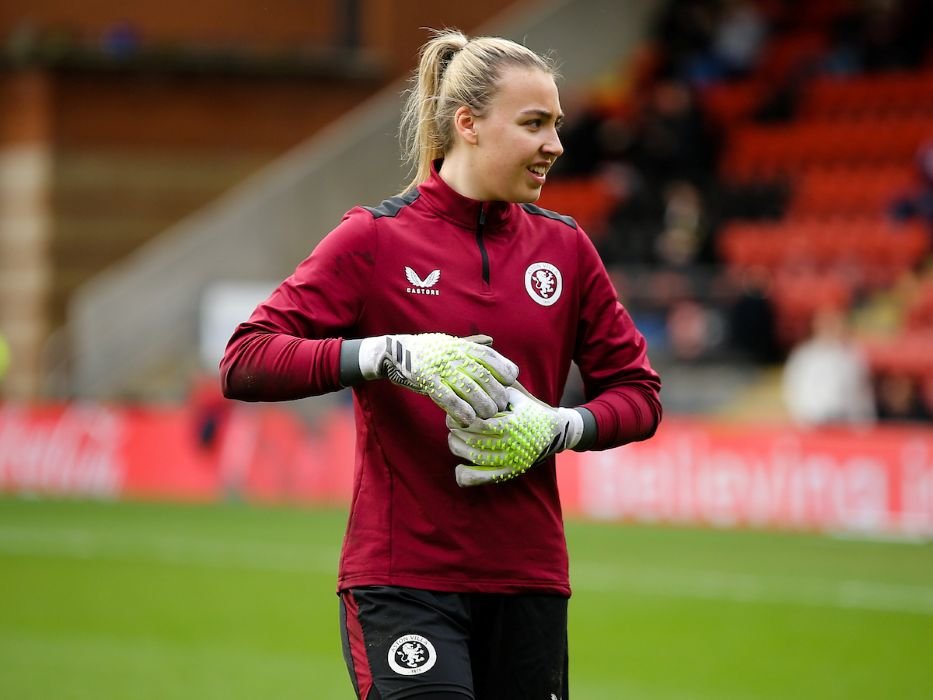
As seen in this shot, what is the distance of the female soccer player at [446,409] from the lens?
3652 millimetres

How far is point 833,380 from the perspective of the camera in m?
15.2

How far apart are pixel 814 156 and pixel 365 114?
22.1 ft

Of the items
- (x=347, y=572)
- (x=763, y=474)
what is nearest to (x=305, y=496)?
(x=763, y=474)

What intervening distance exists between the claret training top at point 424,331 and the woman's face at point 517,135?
9 cm

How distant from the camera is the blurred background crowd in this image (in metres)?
16.5

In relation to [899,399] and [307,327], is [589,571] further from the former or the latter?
[307,327]

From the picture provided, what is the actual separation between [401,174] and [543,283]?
60.3ft

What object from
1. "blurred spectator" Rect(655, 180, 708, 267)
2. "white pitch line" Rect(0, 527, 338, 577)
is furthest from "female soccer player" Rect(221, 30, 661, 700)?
"blurred spectator" Rect(655, 180, 708, 267)

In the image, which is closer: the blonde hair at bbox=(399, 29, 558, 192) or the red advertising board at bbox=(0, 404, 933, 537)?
the blonde hair at bbox=(399, 29, 558, 192)

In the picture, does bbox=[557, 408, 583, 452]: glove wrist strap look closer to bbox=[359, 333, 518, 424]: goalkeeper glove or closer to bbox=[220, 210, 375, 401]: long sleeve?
bbox=[359, 333, 518, 424]: goalkeeper glove

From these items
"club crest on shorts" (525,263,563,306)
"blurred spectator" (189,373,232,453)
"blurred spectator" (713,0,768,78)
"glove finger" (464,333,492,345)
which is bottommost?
"glove finger" (464,333,492,345)

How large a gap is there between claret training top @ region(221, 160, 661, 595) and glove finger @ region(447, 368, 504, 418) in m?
0.23

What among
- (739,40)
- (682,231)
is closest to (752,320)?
(682,231)

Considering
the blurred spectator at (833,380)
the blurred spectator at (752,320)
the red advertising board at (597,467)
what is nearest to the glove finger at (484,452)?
the red advertising board at (597,467)
